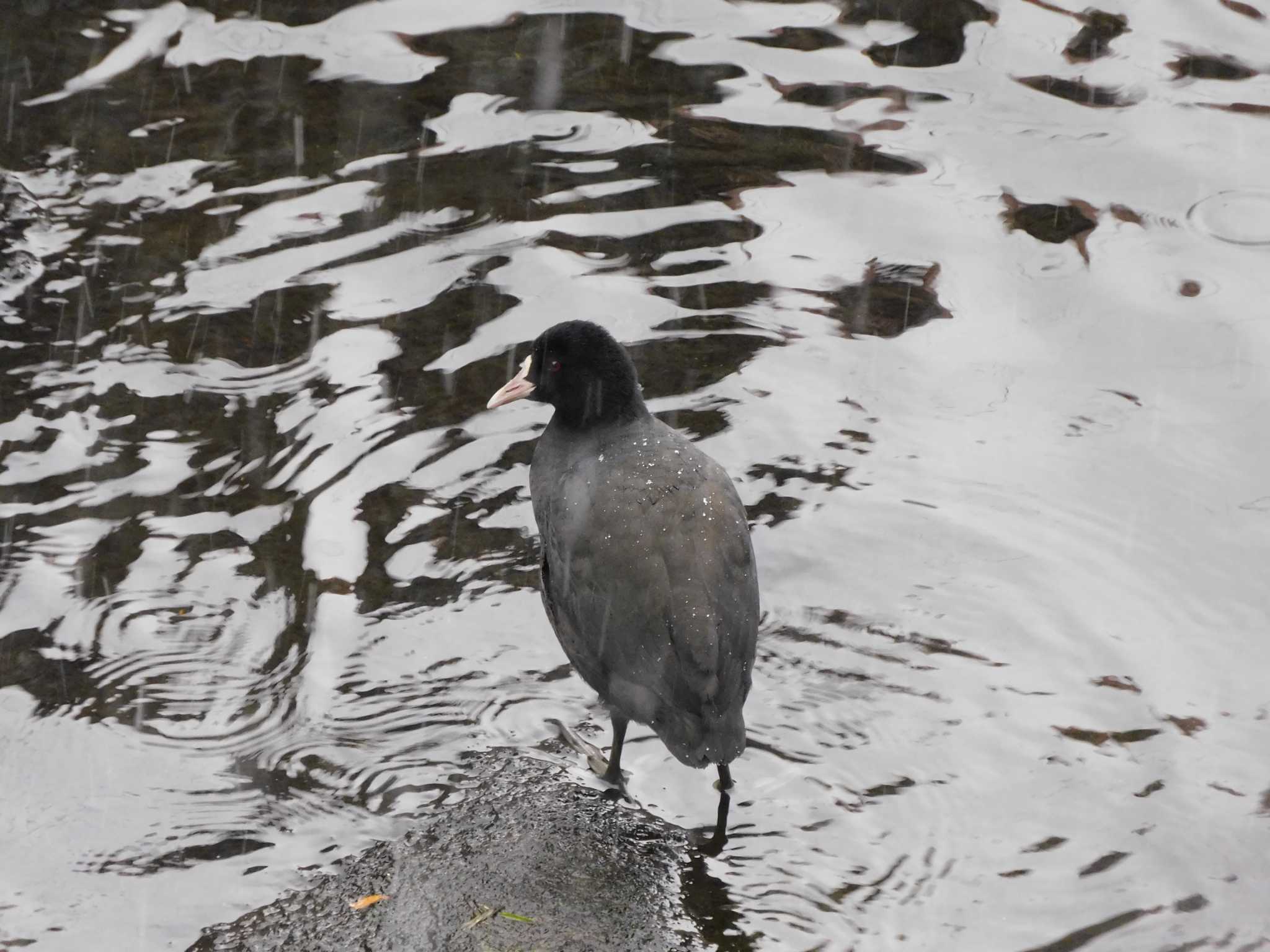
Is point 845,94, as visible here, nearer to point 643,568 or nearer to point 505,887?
point 643,568

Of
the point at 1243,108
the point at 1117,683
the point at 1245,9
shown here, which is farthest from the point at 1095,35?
the point at 1117,683

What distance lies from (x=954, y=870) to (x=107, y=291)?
566 centimetres

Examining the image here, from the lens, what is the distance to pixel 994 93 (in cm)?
1012

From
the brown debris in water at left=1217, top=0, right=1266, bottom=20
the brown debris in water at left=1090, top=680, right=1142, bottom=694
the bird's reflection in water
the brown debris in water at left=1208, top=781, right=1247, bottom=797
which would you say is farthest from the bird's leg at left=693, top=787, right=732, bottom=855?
the brown debris in water at left=1217, top=0, right=1266, bottom=20

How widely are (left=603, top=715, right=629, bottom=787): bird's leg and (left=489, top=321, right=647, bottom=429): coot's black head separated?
1098 millimetres

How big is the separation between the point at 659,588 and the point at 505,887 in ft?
3.42

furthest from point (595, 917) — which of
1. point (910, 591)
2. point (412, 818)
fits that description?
Result: point (910, 591)

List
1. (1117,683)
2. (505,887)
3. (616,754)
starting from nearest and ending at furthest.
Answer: (505,887)
(616,754)
(1117,683)

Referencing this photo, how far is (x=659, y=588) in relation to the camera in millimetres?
4785

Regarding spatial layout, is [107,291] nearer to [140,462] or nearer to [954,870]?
[140,462]

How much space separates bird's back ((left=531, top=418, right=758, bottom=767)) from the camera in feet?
15.4

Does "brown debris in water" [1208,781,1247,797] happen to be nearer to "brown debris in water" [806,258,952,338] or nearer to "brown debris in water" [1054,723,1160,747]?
"brown debris in water" [1054,723,1160,747]

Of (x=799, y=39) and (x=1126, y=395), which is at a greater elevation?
(x=799, y=39)

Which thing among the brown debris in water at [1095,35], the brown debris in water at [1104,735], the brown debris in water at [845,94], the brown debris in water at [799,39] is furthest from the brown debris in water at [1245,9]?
the brown debris in water at [1104,735]
